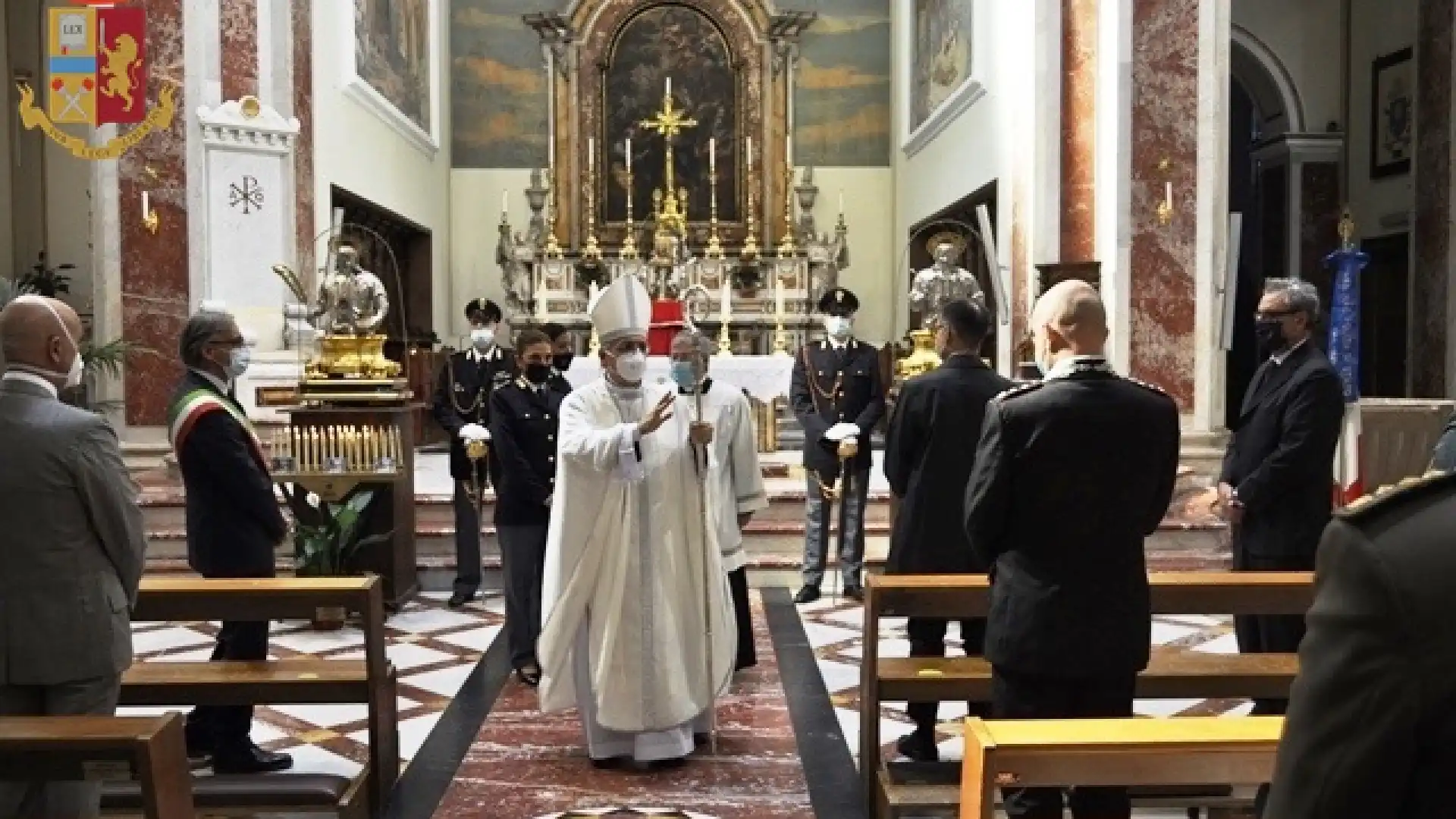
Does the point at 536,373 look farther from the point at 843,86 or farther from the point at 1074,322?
the point at 843,86

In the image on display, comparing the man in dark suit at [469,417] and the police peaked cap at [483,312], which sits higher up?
the police peaked cap at [483,312]

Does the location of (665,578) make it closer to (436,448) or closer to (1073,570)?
(1073,570)

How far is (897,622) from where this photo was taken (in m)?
7.68

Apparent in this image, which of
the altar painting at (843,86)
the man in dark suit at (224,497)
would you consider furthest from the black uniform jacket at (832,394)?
the altar painting at (843,86)

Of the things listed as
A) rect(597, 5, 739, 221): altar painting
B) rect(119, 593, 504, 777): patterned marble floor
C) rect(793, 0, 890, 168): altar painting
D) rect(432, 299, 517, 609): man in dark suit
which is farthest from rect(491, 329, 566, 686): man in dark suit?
rect(793, 0, 890, 168): altar painting

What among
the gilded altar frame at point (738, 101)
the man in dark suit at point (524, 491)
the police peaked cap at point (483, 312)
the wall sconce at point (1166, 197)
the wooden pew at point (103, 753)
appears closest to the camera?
the wooden pew at point (103, 753)

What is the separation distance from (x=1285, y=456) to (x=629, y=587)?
2.49 metres

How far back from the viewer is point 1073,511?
3.37 m

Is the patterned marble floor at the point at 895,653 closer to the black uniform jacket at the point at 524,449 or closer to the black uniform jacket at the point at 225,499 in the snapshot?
the black uniform jacket at the point at 524,449

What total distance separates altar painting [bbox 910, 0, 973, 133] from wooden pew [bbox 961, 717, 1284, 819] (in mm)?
12396

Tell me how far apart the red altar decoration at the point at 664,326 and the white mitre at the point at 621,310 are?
98 centimetres

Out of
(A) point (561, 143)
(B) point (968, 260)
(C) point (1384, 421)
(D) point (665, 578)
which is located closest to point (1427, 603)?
(D) point (665, 578)

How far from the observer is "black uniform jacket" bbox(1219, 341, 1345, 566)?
16.5 feet

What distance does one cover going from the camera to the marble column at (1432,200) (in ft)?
37.9
